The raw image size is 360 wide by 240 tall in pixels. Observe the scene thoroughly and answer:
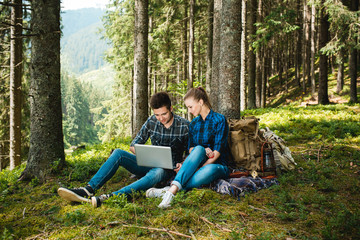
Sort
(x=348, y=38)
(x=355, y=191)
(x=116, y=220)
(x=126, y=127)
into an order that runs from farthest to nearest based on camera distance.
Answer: (x=126, y=127)
(x=348, y=38)
(x=355, y=191)
(x=116, y=220)

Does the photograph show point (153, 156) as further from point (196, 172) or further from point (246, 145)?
point (246, 145)

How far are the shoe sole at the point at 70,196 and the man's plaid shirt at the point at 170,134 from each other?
1.20 meters

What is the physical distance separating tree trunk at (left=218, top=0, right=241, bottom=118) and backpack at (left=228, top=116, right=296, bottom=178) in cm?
125

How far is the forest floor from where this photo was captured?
8.60 feet

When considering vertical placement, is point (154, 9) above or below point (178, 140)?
above

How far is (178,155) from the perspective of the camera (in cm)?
436

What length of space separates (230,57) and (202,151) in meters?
2.69

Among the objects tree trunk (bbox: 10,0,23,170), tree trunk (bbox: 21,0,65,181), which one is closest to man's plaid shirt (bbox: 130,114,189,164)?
tree trunk (bbox: 21,0,65,181)

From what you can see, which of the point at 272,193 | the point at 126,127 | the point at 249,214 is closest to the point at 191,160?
the point at 249,214

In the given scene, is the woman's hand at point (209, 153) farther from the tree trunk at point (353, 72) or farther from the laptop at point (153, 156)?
the tree trunk at point (353, 72)

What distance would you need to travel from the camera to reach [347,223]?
100 inches

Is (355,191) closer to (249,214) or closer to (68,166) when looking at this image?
(249,214)

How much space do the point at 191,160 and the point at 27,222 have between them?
7.66ft

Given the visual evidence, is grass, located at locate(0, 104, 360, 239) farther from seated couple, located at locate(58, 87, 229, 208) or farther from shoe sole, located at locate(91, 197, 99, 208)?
seated couple, located at locate(58, 87, 229, 208)
